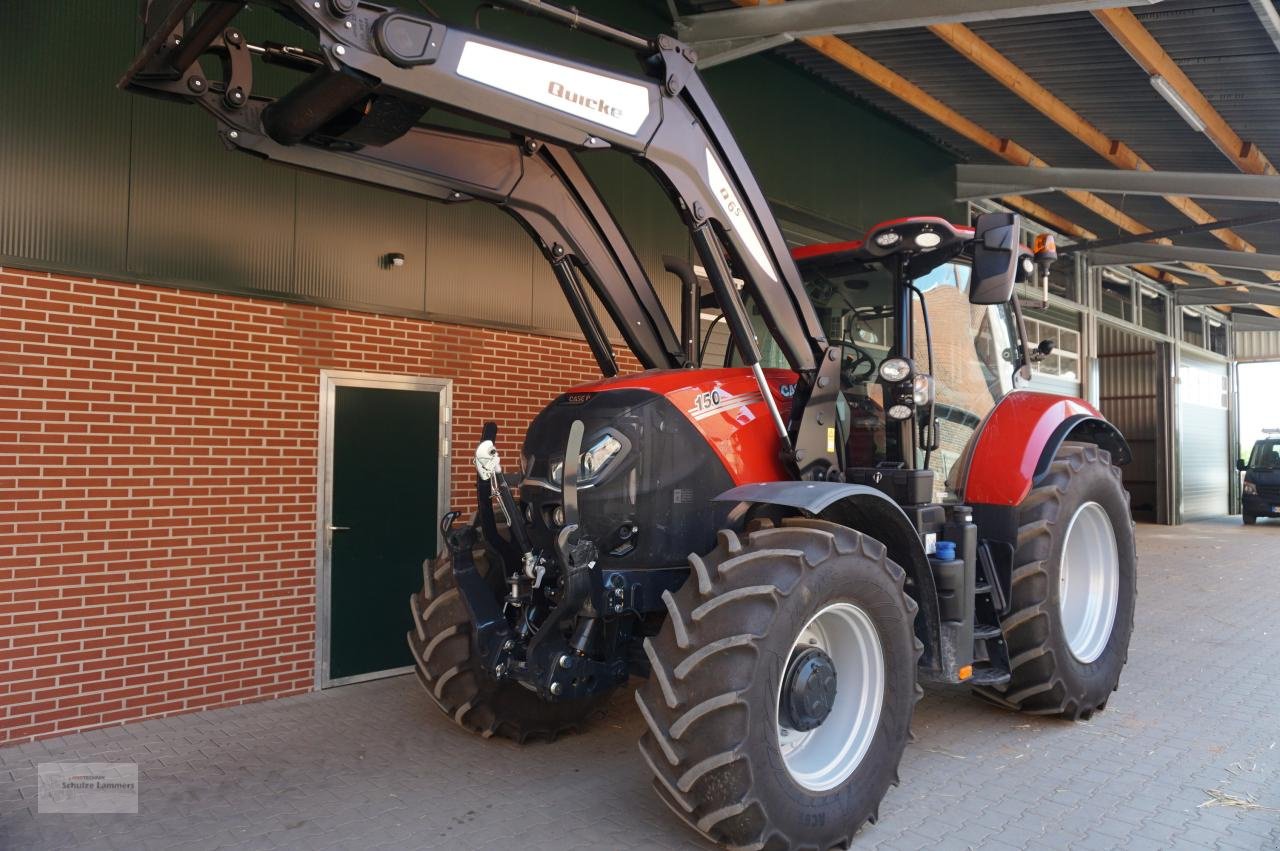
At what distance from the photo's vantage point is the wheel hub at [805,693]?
3.63m

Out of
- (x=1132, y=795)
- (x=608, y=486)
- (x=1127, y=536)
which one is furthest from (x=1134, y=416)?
(x=608, y=486)

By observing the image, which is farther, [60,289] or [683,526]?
[60,289]

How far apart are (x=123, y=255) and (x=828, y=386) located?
13.1 ft

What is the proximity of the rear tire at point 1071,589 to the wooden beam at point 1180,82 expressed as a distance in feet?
12.9

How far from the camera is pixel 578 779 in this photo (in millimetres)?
4359

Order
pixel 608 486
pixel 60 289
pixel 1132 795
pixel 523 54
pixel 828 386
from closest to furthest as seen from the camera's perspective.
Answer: pixel 523 54, pixel 608 486, pixel 1132 795, pixel 828 386, pixel 60 289

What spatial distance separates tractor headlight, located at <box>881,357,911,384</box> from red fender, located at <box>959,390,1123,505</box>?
0.89 m

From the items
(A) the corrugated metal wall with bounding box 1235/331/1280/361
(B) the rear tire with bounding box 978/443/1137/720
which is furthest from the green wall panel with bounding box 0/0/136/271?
(A) the corrugated metal wall with bounding box 1235/331/1280/361

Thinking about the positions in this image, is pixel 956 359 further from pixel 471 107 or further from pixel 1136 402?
pixel 1136 402

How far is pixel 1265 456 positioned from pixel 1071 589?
16.9 metres

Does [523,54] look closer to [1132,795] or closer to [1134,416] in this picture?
[1132,795]

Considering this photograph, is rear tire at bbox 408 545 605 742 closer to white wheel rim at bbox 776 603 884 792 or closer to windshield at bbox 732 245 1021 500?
white wheel rim at bbox 776 603 884 792

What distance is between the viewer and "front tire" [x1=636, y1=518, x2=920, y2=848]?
10.6 feet

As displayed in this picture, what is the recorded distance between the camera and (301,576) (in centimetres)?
589
